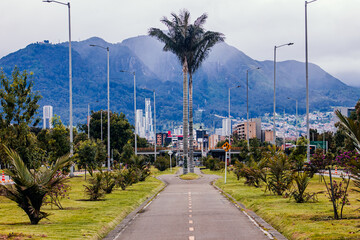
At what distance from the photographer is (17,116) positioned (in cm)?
3372

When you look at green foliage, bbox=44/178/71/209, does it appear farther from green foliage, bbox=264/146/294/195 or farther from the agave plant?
green foliage, bbox=264/146/294/195

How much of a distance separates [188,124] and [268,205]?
3895cm

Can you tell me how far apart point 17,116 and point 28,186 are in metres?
17.9

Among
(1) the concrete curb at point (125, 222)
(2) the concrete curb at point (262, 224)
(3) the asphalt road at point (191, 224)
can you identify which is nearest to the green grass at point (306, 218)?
(2) the concrete curb at point (262, 224)

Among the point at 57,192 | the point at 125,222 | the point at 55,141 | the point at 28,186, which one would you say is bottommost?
the point at 125,222

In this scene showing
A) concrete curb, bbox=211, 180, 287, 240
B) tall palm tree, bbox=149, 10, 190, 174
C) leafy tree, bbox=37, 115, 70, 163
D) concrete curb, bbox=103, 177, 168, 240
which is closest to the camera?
concrete curb, bbox=211, 180, 287, 240

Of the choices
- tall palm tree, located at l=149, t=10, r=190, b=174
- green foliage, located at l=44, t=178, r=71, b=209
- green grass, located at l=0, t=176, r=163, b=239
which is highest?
tall palm tree, located at l=149, t=10, r=190, b=174

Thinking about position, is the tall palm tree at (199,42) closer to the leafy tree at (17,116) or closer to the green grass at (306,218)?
the leafy tree at (17,116)

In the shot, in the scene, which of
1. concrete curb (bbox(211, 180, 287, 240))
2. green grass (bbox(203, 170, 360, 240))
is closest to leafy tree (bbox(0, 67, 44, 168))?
concrete curb (bbox(211, 180, 287, 240))

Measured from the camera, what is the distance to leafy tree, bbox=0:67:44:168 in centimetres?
3281

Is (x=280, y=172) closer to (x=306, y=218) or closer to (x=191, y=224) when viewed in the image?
(x=306, y=218)

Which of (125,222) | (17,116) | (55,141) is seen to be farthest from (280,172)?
(55,141)

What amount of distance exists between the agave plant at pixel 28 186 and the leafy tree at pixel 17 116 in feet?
49.4

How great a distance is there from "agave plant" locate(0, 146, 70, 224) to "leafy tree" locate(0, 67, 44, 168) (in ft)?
49.4
